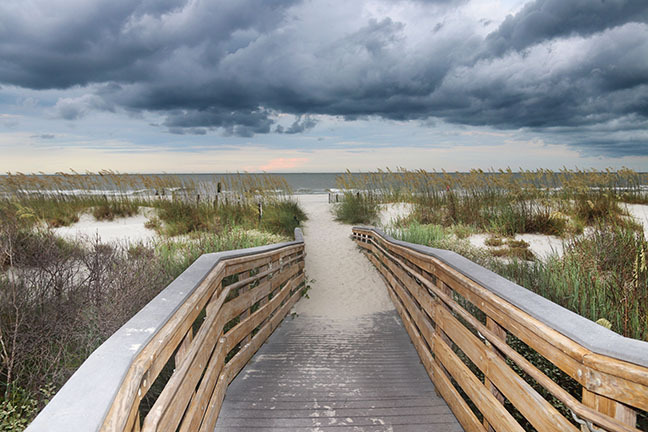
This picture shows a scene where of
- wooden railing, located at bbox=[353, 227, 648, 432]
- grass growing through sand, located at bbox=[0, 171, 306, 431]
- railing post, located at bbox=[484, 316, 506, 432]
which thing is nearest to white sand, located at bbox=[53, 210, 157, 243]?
grass growing through sand, located at bbox=[0, 171, 306, 431]

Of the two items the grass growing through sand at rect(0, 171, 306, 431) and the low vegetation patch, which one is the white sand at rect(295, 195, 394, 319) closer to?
the low vegetation patch

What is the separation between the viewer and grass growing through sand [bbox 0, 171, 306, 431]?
3.01m

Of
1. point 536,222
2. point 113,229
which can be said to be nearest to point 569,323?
point 536,222

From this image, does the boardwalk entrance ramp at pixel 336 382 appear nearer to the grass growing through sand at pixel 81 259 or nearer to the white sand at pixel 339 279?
the white sand at pixel 339 279

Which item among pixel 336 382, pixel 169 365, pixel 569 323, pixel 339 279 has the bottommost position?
pixel 339 279

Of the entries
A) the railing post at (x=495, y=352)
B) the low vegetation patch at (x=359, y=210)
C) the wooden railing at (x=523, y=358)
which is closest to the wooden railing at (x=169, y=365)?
the wooden railing at (x=523, y=358)

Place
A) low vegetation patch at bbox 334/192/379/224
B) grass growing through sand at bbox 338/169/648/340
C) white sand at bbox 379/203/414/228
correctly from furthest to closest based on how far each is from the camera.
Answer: low vegetation patch at bbox 334/192/379/224 → white sand at bbox 379/203/414/228 → grass growing through sand at bbox 338/169/648/340

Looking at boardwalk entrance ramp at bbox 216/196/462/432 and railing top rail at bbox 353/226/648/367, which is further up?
railing top rail at bbox 353/226/648/367

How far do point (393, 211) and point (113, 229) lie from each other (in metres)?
8.54

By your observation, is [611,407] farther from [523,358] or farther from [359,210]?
[359,210]

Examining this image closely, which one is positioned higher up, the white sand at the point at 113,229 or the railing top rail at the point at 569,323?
the railing top rail at the point at 569,323

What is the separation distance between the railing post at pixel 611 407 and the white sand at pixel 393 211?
1142 cm

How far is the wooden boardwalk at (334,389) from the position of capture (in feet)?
9.10

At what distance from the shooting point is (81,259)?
521 centimetres
